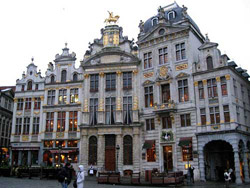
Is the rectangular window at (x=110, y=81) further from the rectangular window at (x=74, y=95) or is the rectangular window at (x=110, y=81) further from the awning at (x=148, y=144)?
the awning at (x=148, y=144)

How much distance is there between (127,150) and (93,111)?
7818 mm

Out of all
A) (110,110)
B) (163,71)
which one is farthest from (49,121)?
(163,71)

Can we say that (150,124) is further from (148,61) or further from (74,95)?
(74,95)

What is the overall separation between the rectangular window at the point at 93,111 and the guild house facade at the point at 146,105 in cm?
15

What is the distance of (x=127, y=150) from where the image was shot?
3859 centimetres

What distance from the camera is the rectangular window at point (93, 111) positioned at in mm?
40650

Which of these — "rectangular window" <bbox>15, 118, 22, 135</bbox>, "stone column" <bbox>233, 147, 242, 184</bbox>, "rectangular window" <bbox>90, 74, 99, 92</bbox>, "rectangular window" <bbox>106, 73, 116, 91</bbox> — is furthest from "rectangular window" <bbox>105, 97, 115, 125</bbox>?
"stone column" <bbox>233, 147, 242, 184</bbox>

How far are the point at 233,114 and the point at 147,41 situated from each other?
16344 mm

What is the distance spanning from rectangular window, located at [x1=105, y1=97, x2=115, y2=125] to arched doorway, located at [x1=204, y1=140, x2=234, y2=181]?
539 inches

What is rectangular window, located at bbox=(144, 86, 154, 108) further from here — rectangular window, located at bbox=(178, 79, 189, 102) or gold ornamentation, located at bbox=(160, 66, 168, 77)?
rectangular window, located at bbox=(178, 79, 189, 102)

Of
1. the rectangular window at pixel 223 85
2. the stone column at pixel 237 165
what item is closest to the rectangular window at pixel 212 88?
the rectangular window at pixel 223 85

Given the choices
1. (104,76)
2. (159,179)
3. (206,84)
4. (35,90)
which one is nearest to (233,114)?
(206,84)

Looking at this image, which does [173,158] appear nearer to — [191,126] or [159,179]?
[191,126]

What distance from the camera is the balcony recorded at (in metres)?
35.5
